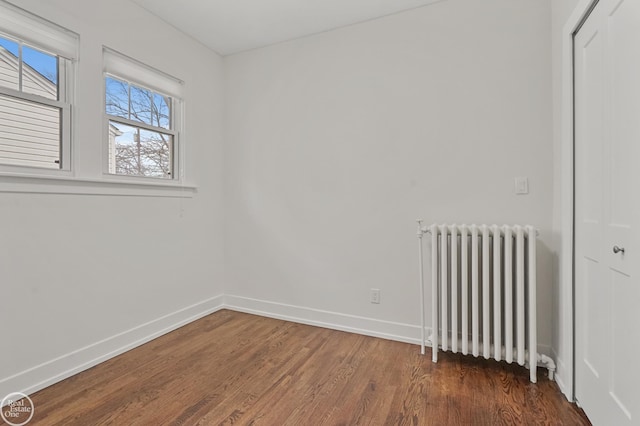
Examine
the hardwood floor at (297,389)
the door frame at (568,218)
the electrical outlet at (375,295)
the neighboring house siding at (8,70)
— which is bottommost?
the hardwood floor at (297,389)

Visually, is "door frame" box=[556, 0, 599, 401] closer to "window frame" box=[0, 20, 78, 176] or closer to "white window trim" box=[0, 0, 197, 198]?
"white window trim" box=[0, 0, 197, 198]

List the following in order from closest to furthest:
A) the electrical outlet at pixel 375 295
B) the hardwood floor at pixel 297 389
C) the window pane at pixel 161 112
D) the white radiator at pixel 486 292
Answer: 1. the hardwood floor at pixel 297 389
2. the white radiator at pixel 486 292
3. the electrical outlet at pixel 375 295
4. the window pane at pixel 161 112

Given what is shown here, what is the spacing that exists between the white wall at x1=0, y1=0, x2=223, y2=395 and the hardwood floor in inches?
9.9

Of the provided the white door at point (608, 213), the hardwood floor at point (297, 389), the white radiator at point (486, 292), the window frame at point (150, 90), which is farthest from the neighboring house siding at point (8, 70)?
the white door at point (608, 213)

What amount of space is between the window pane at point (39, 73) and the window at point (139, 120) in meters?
0.32

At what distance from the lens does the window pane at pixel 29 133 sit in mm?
1804

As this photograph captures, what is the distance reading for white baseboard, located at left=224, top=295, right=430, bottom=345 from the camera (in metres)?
2.54

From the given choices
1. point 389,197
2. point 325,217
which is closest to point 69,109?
point 325,217

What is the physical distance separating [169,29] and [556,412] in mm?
3893

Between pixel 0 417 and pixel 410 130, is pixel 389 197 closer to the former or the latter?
pixel 410 130

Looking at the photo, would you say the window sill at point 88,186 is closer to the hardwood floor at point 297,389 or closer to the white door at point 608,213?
the hardwood floor at point 297,389

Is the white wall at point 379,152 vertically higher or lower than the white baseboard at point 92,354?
higher

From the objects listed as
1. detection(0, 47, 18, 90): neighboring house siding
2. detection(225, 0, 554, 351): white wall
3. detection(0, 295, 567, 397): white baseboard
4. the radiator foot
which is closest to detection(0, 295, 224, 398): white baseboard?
detection(0, 295, 567, 397): white baseboard

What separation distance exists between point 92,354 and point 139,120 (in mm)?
1827
